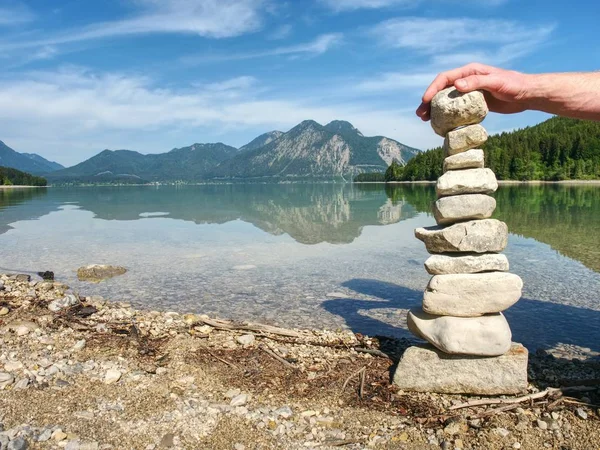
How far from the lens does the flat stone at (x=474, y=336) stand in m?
7.27

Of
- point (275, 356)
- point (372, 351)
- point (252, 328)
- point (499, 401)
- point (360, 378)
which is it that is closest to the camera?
point (499, 401)

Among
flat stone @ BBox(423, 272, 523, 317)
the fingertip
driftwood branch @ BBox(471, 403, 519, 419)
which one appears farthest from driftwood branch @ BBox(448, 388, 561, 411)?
the fingertip

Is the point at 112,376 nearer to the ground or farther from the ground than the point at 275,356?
farther from the ground

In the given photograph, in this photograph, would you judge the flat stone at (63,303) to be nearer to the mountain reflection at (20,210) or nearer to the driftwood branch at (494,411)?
the driftwood branch at (494,411)

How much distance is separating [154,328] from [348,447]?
20.7ft

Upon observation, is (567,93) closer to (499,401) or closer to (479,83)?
(479,83)

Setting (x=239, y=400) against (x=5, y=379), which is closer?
(x=239, y=400)

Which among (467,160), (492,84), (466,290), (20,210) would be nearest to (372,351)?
(466,290)

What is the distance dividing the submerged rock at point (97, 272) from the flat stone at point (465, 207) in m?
14.5

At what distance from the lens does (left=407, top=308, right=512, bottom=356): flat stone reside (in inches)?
286

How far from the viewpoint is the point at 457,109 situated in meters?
7.23

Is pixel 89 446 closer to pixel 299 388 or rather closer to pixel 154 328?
pixel 299 388

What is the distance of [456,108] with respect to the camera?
23.7ft

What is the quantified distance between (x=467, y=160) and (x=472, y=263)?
1830 mm
